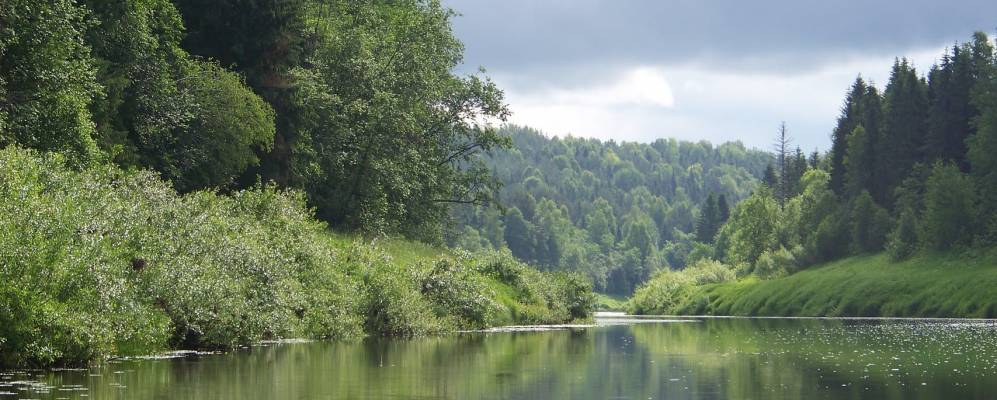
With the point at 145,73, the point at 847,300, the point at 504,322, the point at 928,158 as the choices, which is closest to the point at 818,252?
the point at 928,158

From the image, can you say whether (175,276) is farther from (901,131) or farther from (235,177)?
(901,131)

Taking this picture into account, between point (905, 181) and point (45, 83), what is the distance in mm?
110646

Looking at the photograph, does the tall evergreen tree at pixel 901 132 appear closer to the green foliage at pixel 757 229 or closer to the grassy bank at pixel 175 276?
the green foliage at pixel 757 229

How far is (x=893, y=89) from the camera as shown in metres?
144

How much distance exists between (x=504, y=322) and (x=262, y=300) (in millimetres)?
27064

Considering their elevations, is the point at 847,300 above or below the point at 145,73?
below

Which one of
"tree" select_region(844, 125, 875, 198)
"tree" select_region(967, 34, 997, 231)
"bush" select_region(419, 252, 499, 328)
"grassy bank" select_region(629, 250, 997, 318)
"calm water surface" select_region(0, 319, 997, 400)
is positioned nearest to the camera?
"calm water surface" select_region(0, 319, 997, 400)

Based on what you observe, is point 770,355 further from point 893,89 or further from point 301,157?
point 893,89

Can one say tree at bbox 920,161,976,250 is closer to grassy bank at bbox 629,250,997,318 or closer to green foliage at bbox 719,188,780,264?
grassy bank at bbox 629,250,997,318

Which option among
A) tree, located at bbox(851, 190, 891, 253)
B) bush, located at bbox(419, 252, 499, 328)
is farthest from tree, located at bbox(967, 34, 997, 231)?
bush, located at bbox(419, 252, 499, 328)

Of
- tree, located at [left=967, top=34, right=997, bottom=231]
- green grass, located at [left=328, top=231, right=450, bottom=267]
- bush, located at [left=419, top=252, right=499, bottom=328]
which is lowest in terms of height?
bush, located at [left=419, top=252, right=499, bottom=328]

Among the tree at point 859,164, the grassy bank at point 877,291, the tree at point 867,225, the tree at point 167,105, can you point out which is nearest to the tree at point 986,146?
the grassy bank at point 877,291

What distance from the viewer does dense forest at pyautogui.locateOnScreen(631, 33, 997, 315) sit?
389 feet

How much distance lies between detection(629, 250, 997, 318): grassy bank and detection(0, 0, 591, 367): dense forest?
131ft
